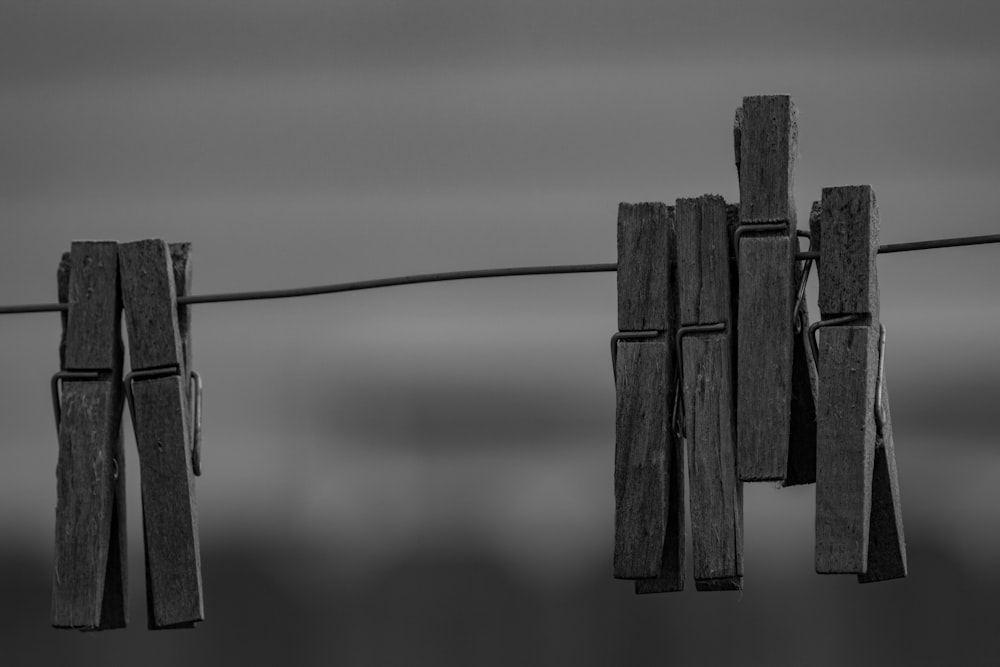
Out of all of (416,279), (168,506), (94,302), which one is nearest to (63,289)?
(94,302)

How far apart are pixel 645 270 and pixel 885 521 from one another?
1.75 feet

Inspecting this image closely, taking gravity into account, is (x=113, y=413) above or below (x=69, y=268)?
below

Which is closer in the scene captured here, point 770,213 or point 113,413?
point 770,213

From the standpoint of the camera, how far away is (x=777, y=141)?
6.56 feet

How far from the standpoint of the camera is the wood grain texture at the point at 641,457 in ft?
6.64

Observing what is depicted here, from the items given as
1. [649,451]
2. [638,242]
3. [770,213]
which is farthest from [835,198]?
[649,451]

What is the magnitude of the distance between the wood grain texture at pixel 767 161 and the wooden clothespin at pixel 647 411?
141mm

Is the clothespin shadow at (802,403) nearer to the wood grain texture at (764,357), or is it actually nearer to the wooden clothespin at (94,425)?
the wood grain texture at (764,357)

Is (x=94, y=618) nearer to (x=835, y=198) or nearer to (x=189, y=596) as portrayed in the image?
(x=189, y=596)

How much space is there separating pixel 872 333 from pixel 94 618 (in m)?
1.28

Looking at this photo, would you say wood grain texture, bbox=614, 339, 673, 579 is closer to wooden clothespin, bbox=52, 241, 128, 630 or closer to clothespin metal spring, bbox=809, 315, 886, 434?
clothespin metal spring, bbox=809, 315, 886, 434

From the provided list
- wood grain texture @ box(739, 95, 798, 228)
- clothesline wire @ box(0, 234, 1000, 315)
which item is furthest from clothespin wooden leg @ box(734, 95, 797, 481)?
clothesline wire @ box(0, 234, 1000, 315)

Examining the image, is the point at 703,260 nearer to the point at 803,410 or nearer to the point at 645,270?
the point at 645,270

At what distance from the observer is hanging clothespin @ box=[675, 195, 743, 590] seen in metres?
1.98
